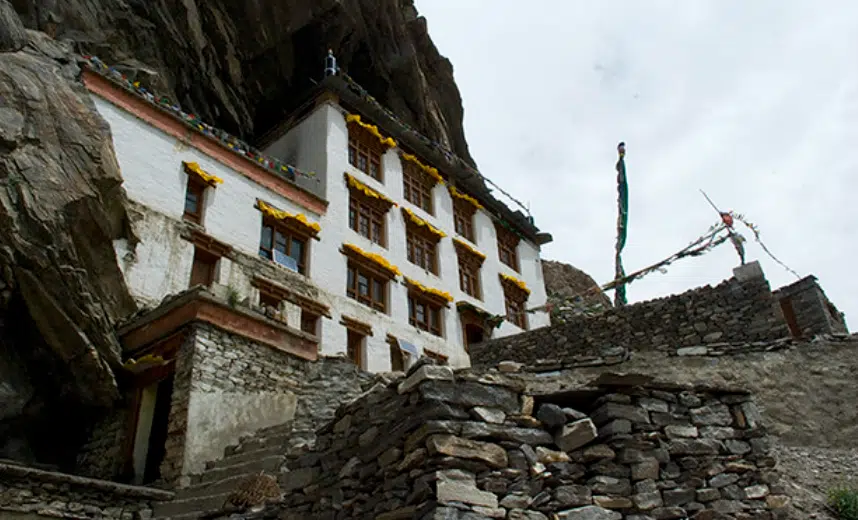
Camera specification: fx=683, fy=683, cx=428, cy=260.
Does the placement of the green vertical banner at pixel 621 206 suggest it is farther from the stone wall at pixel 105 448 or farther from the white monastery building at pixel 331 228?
the stone wall at pixel 105 448

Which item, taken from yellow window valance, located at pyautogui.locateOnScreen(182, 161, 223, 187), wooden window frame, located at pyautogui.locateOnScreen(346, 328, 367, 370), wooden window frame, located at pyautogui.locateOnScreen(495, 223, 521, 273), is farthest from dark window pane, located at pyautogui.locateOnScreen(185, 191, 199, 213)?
wooden window frame, located at pyautogui.locateOnScreen(495, 223, 521, 273)

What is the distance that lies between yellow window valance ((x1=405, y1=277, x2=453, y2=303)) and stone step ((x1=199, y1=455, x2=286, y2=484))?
14.3m

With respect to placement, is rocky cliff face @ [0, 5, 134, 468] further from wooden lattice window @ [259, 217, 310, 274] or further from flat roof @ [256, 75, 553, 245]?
flat roof @ [256, 75, 553, 245]

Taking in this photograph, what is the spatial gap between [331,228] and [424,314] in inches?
207

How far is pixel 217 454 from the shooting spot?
12.2 metres

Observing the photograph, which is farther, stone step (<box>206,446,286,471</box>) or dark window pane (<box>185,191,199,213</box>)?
dark window pane (<box>185,191,199,213</box>)

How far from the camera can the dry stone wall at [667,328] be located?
50.0 feet

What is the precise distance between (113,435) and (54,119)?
6.27 metres

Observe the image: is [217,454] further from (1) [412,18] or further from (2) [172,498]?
(1) [412,18]

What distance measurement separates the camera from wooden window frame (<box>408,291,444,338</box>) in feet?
82.7

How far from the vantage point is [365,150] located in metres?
27.0

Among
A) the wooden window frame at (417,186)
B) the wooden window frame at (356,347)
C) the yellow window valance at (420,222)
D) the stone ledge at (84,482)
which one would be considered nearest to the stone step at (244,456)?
the stone ledge at (84,482)

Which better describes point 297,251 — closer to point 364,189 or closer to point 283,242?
point 283,242

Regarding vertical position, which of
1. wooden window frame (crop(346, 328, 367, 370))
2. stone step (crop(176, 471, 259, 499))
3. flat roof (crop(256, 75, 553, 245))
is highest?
flat roof (crop(256, 75, 553, 245))
